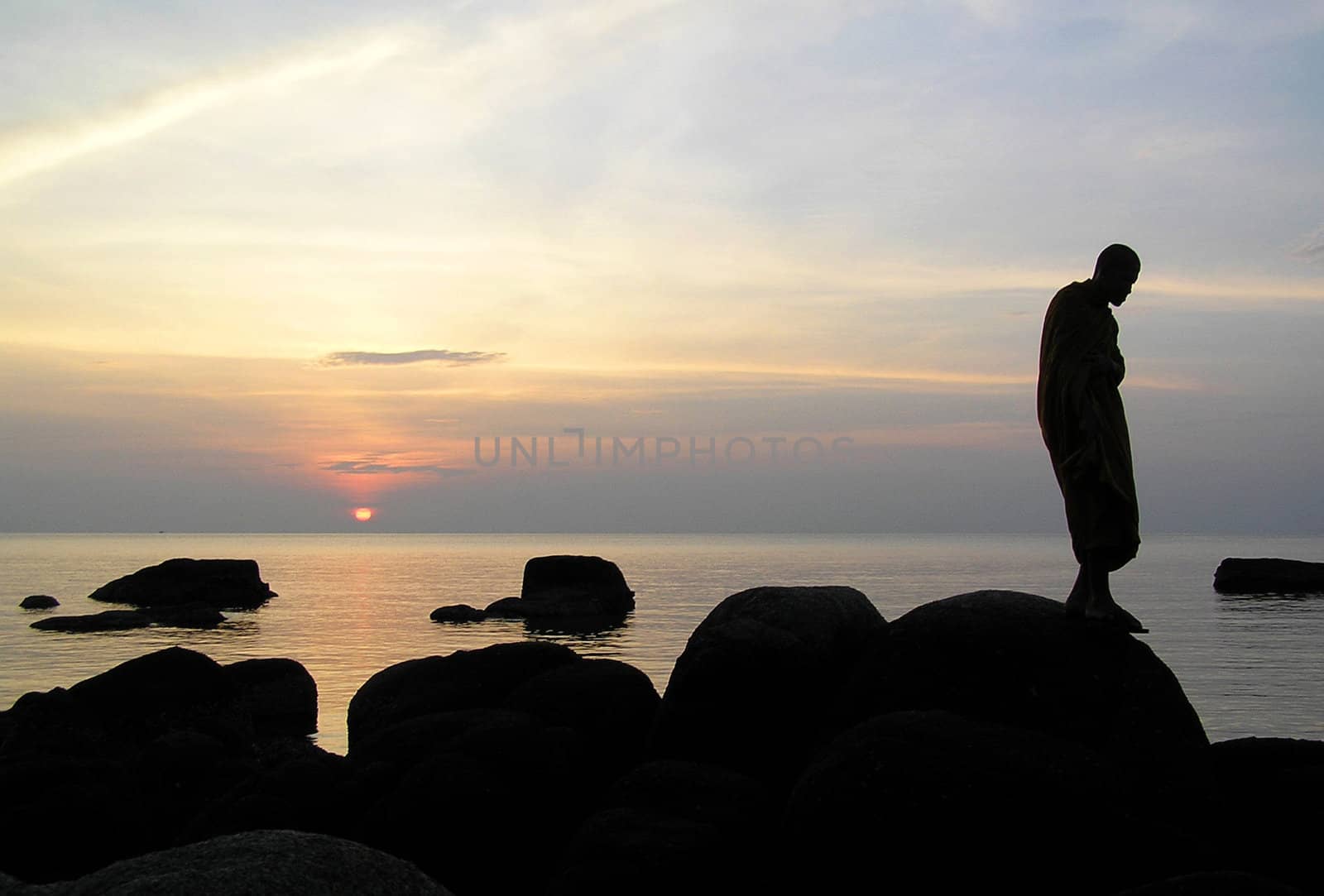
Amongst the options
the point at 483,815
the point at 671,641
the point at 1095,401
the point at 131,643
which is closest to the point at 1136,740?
the point at 1095,401

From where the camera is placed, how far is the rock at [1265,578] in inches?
3526

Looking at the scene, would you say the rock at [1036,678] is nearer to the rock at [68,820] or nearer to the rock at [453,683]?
the rock at [453,683]

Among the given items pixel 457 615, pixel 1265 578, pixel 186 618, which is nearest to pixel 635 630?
pixel 457 615

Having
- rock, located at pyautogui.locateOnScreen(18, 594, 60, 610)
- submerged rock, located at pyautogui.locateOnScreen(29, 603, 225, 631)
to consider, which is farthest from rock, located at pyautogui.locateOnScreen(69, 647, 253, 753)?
rock, located at pyautogui.locateOnScreen(18, 594, 60, 610)

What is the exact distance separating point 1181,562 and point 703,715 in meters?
161

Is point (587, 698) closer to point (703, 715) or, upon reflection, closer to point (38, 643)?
point (703, 715)

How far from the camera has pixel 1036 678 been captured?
31.9 feet

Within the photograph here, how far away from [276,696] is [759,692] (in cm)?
1760

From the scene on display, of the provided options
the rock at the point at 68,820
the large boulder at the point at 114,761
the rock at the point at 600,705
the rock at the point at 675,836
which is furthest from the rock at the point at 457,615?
the rock at the point at 675,836

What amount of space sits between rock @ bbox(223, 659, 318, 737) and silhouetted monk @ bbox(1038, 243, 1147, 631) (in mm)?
19440

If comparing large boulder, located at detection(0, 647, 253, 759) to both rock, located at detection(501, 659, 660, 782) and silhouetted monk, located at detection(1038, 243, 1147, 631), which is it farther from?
silhouetted monk, located at detection(1038, 243, 1147, 631)

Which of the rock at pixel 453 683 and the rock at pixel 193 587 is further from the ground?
the rock at pixel 453 683

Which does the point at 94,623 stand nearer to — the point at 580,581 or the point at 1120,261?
the point at 580,581

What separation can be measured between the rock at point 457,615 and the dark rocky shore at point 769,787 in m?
46.9
